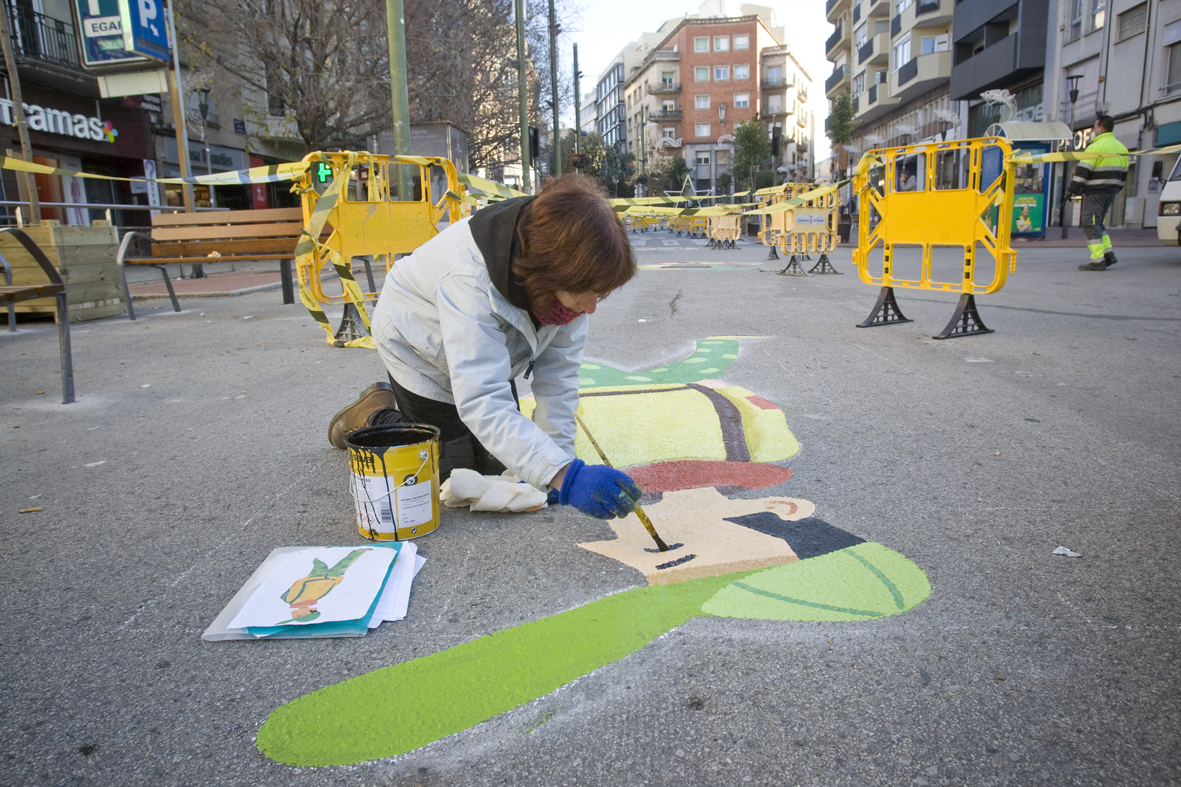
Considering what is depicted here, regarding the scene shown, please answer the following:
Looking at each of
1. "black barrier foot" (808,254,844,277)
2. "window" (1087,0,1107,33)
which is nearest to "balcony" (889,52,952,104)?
"window" (1087,0,1107,33)

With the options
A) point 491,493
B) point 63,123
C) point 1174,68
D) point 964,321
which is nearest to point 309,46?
point 63,123

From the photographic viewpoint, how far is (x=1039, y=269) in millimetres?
11961

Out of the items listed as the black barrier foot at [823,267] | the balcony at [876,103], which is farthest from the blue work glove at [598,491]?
the balcony at [876,103]

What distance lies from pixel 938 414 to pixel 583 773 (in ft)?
10.3

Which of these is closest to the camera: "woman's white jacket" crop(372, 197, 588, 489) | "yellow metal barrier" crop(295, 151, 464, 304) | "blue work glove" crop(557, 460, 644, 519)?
"blue work glove" crop(557, 460, 644, 519)

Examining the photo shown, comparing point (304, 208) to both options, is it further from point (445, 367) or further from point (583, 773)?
point (583, 773)

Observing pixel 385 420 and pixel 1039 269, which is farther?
pixel 1039 269

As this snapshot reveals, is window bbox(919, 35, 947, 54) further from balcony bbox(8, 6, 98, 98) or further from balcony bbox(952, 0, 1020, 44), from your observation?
balcony bbox(8, 6, 98, 98)

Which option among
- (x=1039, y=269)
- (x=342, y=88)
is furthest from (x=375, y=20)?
(x=1039, y=269)

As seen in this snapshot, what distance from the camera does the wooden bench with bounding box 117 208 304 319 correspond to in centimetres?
877

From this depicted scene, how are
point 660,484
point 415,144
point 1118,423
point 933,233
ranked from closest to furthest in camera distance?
point 660,484 → point 1118,423 → point 933,233 → point 415,144

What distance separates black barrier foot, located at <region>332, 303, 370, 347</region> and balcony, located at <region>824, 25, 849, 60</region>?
52.3m

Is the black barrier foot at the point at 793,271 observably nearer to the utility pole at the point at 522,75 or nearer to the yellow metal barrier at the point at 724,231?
the yellow metal barrier at the point at 724,231

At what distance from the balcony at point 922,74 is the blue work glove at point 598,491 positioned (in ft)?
127
